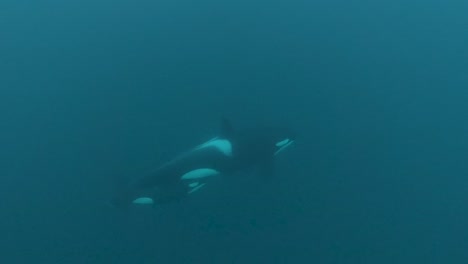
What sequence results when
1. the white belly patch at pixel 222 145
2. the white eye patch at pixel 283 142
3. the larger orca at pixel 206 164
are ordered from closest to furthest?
1. the larger orca at pixel 206 164
2. the white belly patch at pixel 222 145
3. the white eye patch at pixel 283 142

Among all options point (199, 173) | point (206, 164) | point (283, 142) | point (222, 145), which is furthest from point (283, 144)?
point (199, 173)

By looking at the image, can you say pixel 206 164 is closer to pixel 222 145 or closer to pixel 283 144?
pixel 222 145

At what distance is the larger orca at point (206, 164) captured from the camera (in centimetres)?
948

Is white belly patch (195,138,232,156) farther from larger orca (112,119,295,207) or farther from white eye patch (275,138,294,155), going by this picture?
white eye patch (275,138,294,155)

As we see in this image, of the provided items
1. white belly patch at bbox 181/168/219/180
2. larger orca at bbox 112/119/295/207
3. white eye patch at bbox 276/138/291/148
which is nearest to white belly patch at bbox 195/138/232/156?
larger orca at bbox 112/119/295/207

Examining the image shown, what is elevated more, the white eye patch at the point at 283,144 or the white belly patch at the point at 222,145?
the white belly patch at the point at 222,145

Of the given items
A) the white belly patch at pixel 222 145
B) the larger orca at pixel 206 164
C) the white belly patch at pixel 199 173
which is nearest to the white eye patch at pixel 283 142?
the larger orca at pixel 206 164

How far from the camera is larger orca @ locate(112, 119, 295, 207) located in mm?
9477

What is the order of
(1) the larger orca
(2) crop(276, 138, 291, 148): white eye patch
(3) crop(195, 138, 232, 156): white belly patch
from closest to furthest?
(1) the larger orca < (3) crop(195, 138, 232, 156): white belly patch < (2) crop(276, 138, 291, 148): white eye patch

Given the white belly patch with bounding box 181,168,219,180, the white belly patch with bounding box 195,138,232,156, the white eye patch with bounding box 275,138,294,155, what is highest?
the white belly patch with bounding box 195,138,232,156

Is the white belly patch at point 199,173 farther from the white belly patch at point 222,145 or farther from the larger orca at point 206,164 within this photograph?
the white belly patch at point 222,145

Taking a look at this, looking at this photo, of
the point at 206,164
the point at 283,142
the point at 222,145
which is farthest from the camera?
the point at 283,142

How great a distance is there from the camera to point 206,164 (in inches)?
377

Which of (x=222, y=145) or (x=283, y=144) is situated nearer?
(x=222, y=145)
